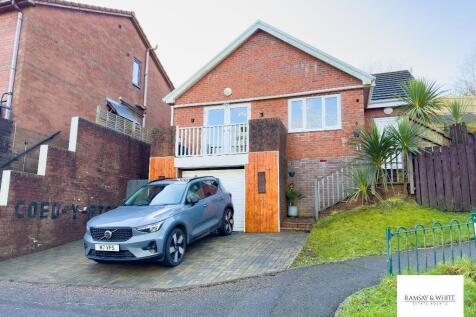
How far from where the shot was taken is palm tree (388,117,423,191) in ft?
34.2

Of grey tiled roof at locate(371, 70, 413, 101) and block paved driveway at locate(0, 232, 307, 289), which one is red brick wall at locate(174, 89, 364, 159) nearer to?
grey tiled roof at locate(371, 70, 413, 101)

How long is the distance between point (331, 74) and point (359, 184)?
4.89m

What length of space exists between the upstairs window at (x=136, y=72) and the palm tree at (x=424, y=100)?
1456 centimetres

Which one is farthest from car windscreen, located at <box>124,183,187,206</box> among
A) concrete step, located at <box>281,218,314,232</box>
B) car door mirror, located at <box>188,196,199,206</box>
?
concrete step, located at <box>281,218,314,232</box>

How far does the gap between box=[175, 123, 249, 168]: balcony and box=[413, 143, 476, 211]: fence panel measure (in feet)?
18.0

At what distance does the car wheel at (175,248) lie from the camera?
22.9 ft

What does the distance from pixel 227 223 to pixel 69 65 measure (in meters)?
10.3

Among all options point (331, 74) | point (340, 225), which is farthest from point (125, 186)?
point (331, 74)

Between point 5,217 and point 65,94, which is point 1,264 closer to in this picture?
point 5,217

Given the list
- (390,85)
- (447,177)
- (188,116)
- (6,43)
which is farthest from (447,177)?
(6,43)

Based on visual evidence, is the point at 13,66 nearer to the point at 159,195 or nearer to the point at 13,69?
the point at 13,69

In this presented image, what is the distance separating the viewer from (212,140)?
12.3 metres

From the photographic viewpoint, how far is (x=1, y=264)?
837cm

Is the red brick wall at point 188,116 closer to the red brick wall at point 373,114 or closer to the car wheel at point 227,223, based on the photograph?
the car wheel at point 227,223
